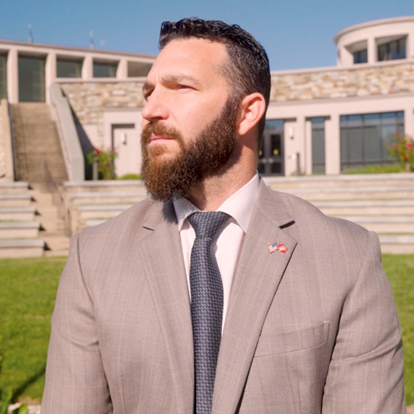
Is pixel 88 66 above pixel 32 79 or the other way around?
above

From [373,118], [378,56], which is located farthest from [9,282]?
[378,56]

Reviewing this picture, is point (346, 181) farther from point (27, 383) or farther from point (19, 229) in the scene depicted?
point (27, 383)

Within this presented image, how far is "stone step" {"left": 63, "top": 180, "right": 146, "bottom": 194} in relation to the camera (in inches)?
664

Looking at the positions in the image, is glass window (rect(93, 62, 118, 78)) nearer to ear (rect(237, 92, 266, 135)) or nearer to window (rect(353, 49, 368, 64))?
window (rect(353, 49, 368, 64))

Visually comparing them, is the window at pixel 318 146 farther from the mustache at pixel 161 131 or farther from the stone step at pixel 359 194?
the mustache at pixel 161 131

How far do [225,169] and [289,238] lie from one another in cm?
39

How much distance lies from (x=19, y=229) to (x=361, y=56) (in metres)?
34.7

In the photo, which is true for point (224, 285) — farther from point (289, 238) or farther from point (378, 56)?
point (378, 56)

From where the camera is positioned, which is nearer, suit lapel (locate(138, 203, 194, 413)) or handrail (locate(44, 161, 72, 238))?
suit lapel (locate(138, 203, 194, 413))

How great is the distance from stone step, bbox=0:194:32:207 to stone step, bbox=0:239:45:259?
140 inches

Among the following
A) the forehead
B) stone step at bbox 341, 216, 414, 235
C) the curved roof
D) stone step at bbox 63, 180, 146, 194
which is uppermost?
the curved roof

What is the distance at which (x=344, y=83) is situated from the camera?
24.7m

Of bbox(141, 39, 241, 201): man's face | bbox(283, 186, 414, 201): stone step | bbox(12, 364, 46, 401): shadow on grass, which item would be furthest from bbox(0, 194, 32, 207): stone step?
bbox(141, 39, 241, 201): man's face

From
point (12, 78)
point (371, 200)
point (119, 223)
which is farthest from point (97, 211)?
point (12, 78)
